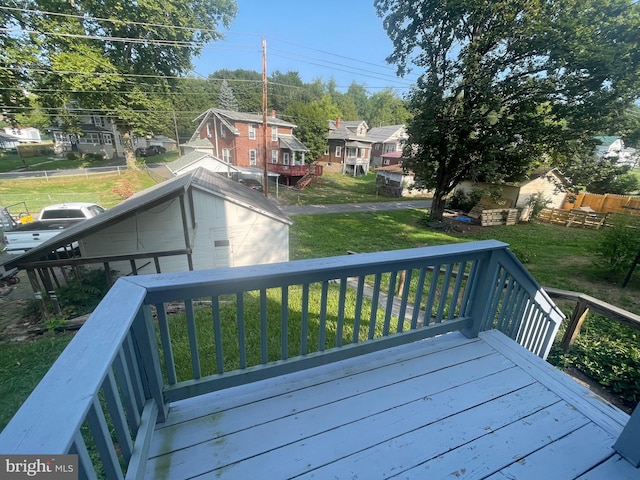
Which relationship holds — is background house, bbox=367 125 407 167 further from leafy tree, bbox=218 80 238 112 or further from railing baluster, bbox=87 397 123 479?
railing baluster, bbox=87 397 123 479

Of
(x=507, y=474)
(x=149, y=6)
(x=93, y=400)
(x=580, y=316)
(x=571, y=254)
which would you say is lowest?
(x=571, y=254)

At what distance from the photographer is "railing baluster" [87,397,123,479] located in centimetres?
82

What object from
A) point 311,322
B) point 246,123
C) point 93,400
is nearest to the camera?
point 93,400

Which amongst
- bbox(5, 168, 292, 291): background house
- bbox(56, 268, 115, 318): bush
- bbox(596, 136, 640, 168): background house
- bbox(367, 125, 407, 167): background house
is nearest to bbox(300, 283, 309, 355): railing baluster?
bbox(5, 168, 292, 291): background house

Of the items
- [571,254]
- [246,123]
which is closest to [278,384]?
[571,254]

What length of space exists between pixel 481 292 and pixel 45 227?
480 inches

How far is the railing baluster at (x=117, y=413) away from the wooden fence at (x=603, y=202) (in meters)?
24.0

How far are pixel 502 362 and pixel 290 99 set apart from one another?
184ft

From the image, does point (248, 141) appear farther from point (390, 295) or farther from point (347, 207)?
point (390, 295)

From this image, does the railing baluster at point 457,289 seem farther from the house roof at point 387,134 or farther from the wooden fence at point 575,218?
the house roof at point 387,134

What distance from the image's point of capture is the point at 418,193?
25.6 meters

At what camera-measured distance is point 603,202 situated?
17922 mm

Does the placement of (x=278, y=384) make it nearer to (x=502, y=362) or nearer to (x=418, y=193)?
(x=502, y=362)

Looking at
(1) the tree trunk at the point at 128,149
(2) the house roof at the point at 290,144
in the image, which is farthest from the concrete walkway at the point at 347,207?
(1) the tree trunk at the point at 128,149
